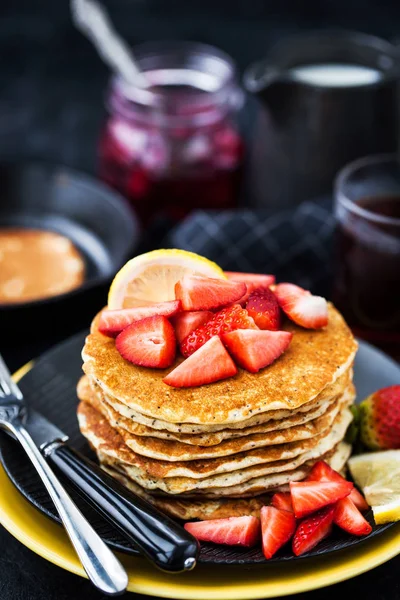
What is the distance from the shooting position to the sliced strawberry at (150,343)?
5.86ft

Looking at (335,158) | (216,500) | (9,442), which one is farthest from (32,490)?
(335,158)

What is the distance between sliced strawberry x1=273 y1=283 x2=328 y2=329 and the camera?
6.37 feet

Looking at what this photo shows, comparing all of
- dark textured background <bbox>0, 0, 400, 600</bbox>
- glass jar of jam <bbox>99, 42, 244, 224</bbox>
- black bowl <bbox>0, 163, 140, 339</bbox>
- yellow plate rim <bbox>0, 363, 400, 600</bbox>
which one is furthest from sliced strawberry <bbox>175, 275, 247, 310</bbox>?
dark textured background <bbox>0, 0, 400, 600</bbox>

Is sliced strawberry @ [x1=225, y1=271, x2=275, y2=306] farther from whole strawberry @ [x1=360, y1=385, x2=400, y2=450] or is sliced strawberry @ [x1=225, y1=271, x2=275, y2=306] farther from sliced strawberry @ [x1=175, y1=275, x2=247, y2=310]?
whole strawberry @ [x1=360, y1=385, x2=400, y2=450]

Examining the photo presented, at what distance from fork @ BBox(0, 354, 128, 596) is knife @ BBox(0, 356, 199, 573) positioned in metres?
0.03

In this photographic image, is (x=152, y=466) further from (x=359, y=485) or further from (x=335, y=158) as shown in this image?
(x=335, y=158)

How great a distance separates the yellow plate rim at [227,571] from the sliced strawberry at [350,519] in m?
0.03

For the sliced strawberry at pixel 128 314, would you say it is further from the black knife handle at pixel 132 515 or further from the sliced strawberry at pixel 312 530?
the sliced strawberry at pixel 312 530

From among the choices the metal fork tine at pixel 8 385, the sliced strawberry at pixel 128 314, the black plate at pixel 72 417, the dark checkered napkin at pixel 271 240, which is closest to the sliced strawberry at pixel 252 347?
the sliced strawberry at pixel 128 314

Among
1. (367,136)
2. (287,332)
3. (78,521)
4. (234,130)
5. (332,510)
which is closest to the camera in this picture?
(78,521)

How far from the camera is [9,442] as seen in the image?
196 cm

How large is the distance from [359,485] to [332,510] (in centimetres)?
19

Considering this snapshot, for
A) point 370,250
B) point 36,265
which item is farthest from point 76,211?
point 370,250

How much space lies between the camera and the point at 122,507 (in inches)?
65.1
